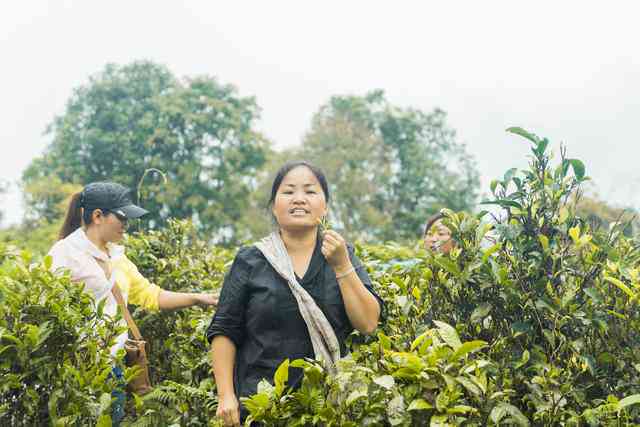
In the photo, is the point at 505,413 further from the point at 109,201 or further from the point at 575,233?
the point at 109,201

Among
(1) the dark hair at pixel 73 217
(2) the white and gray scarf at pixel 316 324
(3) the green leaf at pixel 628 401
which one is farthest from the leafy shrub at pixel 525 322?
(1) the dark hair at pixel 73 217

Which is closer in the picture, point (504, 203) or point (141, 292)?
point (504, 203)

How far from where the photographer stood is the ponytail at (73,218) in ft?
13.1

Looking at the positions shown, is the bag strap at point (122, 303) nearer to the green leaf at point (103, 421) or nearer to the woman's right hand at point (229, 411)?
the green leaf at point (103, 421)

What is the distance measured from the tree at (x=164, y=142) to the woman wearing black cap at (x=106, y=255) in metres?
24.8

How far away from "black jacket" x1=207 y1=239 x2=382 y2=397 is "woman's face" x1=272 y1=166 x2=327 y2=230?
0.51 ft

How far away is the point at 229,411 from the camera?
8.65 ft

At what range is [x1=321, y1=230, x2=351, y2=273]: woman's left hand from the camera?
100 inches

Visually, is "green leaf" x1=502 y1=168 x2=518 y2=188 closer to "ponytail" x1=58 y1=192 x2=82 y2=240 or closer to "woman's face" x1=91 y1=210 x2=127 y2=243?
"woman's face" x1=91 y1=210 x2=127 y2=243

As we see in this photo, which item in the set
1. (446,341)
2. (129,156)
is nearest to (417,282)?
(446,341)

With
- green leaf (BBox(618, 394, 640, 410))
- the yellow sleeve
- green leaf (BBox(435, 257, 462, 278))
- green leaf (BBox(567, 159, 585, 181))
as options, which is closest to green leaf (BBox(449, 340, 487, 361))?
green leaf (BBox(435, 257, 462, 278))

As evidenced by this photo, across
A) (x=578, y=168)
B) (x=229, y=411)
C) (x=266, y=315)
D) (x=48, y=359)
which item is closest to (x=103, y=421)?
(x=48, y=359)

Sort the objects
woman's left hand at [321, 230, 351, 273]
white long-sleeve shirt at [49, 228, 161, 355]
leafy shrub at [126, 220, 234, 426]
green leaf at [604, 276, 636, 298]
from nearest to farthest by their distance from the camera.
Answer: green leaf at [604, 276, 636, 298] < woman's left hand at [321, 230, 351, 273] < leafy shrub at [126, 220, 234, 426] < white long-sleeve shirt at [49, 228, 161, 355]

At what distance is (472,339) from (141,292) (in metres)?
2.31
